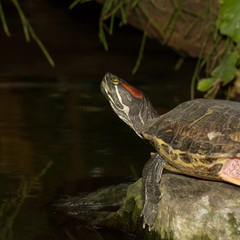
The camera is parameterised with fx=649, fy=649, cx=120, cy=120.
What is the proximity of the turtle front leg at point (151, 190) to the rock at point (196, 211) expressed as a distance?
0.02 meters

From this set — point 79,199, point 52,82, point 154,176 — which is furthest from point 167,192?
point 52,82

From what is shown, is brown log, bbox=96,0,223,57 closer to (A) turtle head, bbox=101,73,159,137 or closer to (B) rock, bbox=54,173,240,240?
(A) turtle head, bbox=101,73,159,137

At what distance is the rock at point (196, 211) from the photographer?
223cm

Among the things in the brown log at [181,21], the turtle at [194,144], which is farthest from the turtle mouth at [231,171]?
the brown log at [181,21]

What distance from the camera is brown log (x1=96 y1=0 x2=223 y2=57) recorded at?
14.3ft

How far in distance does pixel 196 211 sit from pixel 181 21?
258cm

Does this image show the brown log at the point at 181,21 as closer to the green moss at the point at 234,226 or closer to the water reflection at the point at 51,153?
the water reflection at the point at 51,153

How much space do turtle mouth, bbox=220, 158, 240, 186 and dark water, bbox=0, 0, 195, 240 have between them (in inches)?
19.8

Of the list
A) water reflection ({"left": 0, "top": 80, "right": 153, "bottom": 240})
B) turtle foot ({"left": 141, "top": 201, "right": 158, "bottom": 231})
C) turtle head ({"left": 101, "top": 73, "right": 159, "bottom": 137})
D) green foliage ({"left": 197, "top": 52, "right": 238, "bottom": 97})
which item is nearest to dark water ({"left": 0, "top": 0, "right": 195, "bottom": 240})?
water reflection ({"left": 0, "top": 80, "right": 153, "bottom": 240})

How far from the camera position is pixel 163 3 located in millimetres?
4383

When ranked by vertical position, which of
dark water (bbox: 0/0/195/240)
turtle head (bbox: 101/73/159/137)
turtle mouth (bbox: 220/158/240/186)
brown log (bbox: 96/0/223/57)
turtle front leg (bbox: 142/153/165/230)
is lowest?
dark water (bbox: 0/0/195/240)

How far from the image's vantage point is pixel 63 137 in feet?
13.4

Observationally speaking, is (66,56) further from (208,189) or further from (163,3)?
(208,189)

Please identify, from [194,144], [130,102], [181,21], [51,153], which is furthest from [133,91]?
[181,21]
